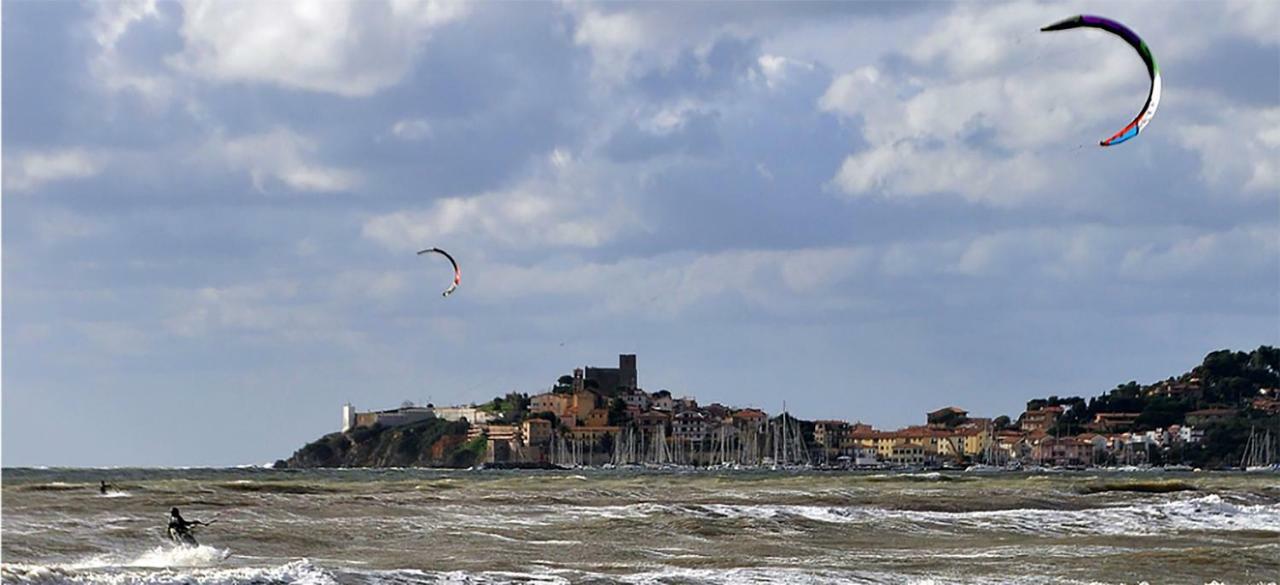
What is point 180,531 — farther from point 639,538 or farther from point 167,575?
point 639,538

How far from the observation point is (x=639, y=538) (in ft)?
138

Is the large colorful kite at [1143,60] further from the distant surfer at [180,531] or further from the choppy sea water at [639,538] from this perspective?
the distant surfer at [180,531]

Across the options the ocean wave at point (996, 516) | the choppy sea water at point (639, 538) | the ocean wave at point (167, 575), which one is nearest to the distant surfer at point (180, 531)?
the choppy sea water at point (639, 538)

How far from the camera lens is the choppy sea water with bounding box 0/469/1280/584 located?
110 feet

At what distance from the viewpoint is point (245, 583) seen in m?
30.0

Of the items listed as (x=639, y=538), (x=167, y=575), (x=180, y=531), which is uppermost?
(x=180, y=531)

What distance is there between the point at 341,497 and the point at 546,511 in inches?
→ 400

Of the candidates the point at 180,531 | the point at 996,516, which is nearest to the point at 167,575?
the point at 180,531

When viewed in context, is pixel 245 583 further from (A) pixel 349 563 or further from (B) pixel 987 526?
(B) pixel 987 526

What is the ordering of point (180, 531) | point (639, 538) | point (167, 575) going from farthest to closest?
point (639, 538)
point (180, 531)
point (167, 575)

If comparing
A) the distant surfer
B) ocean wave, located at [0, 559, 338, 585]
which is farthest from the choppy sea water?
the distant surfer

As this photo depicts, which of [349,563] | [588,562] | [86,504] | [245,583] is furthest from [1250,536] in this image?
[86,504]

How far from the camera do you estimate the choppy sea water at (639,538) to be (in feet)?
110

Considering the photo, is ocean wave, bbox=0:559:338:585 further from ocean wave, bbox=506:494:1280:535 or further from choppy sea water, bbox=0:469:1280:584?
ocean wave, bbox=506:494:1280:535
